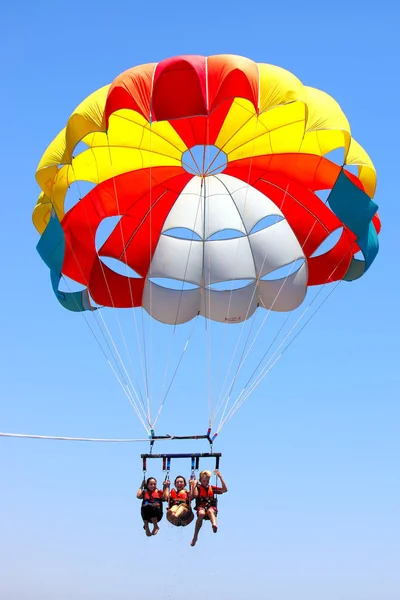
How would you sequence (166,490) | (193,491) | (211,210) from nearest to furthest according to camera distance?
1. (193,491)
2. (166,490)
3. (211,210)

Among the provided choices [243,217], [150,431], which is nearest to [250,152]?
[243,217]

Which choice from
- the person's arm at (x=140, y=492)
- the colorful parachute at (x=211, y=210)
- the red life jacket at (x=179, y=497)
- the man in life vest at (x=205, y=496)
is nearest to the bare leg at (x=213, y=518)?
the man in life vest at (x=205, y=496)

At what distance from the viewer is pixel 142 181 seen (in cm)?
1811

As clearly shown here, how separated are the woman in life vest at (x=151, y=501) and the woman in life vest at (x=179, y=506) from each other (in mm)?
113

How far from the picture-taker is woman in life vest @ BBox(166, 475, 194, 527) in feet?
51.0

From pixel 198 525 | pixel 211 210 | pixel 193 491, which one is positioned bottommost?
pixel 198 525

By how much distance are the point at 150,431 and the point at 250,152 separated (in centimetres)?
449

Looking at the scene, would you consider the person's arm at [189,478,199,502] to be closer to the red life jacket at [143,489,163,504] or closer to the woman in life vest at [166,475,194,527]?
the woman in life vest at [166,475,194,527]

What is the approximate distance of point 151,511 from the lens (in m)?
15.6

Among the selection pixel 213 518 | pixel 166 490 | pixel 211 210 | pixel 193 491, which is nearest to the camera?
pixel 213 518

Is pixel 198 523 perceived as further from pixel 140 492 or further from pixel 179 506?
pixel 140 492

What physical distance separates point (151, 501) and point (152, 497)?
0.05m

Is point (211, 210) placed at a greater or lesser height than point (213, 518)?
greater

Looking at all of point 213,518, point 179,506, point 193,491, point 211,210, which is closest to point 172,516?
point 179,506
